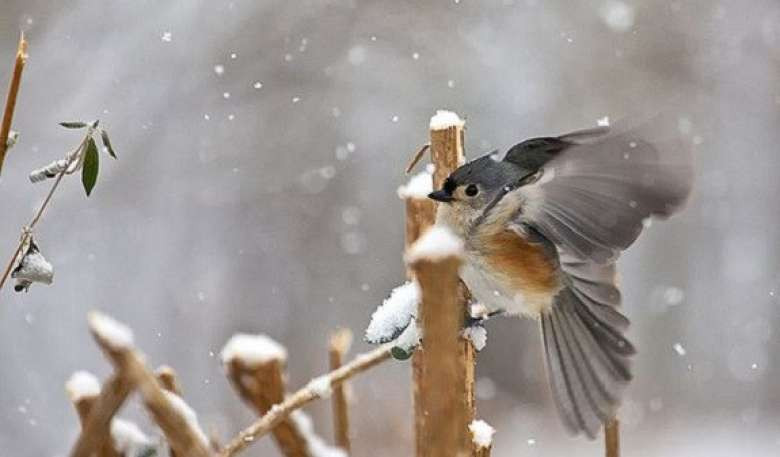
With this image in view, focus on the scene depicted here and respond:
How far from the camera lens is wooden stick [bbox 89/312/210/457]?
39cm

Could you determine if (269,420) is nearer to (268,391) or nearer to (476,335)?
(268,391)

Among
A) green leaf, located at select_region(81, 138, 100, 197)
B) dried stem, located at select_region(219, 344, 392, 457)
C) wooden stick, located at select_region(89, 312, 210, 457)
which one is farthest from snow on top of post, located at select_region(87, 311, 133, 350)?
green leaf, located at select_region(81, 138, 100, 197)

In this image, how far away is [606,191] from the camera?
635 mm

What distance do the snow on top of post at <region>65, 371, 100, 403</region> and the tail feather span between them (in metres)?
0.25

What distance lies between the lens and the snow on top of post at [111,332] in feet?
1.28

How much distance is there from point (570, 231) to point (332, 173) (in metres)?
2.89

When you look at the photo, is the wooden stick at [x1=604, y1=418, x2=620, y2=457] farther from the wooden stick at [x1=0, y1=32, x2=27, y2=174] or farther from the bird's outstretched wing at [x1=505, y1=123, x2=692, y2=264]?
the wooden stick at [x1=0, y1=32, x2=27, y2=174]

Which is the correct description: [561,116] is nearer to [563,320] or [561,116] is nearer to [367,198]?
[367,198]

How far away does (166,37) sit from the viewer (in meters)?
3.37

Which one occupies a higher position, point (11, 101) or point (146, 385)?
point (11, 101)

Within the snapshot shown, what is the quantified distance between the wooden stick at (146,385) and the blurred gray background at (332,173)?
101 inches

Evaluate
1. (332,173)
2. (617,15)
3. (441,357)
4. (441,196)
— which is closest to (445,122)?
(441,196)

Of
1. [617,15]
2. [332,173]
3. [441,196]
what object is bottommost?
[441,196]

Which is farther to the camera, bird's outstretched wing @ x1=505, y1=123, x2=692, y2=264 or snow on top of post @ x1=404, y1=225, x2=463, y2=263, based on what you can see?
bird's outstretched wing @ x1=505, y1=123, x2=692, y2=264
